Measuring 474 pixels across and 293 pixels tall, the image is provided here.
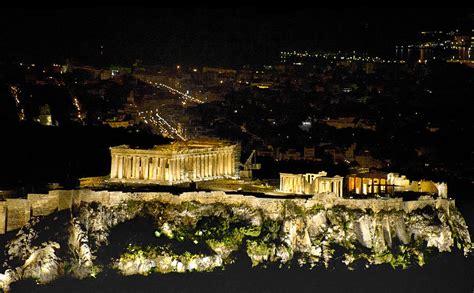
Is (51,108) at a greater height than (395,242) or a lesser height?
greater

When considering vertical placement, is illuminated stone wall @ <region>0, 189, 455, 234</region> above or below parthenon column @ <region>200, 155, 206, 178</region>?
below

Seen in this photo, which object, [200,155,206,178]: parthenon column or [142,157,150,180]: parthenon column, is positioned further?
[200,155,206,178]: parthenon column

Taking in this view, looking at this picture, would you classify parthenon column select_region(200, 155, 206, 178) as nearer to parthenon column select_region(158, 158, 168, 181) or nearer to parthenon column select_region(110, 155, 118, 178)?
parthenon column select_region(158, 158, 168, 181)

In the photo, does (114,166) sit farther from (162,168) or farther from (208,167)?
(208,167)

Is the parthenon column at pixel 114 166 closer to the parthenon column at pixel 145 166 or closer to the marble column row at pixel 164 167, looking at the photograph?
the marble column row at pixel 164 167

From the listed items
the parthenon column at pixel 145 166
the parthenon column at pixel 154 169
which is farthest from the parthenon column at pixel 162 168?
the parthenon column at pixel 145 166

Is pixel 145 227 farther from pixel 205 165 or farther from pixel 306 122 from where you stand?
pixel 306 122

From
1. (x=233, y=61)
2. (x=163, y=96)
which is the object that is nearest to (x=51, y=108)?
(x=163, y=96)

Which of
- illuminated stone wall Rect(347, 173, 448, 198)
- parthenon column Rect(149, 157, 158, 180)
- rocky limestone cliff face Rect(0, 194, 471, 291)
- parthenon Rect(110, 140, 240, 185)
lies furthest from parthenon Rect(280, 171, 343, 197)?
parthenon column Rect(149, 157, 158, 180)
